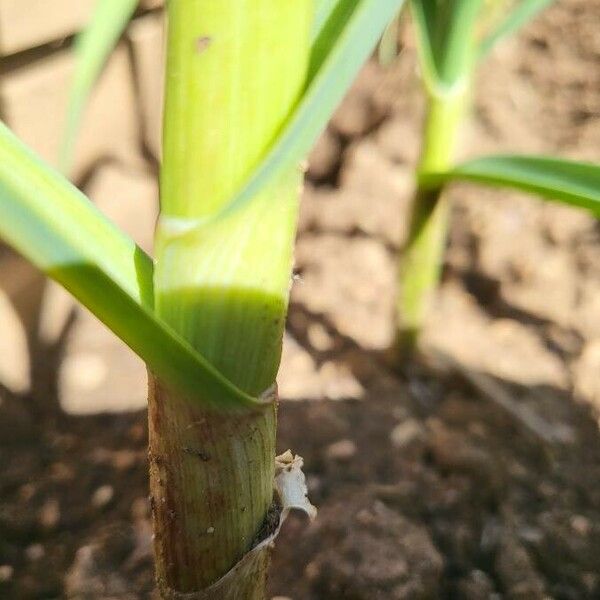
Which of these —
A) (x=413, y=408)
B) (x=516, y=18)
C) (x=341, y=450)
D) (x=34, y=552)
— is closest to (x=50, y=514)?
(x=34, y=552)

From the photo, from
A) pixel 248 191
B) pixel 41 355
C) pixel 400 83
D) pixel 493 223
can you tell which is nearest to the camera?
pixel 248 191

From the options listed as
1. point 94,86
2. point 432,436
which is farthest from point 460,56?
point 94,86

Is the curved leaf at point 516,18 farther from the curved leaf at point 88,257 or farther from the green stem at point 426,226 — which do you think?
the curved leaf at point 88,257

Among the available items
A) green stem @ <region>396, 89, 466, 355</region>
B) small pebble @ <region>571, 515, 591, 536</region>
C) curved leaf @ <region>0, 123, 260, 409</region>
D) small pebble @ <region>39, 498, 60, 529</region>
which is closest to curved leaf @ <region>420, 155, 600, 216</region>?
green stem @ <region>396, 89, 466, 355</region>

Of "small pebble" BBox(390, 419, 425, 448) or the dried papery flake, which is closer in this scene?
the dried papery flake

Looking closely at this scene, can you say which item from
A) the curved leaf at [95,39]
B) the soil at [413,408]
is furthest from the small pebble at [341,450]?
the curved leaf at [95,39]

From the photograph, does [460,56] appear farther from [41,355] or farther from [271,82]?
[41,355]

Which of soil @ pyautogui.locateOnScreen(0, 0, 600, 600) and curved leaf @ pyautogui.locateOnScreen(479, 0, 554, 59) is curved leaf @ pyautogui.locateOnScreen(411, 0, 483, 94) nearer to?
curved leaf @ pyautogui.locateOnScreen(479, 0, 554, 59)

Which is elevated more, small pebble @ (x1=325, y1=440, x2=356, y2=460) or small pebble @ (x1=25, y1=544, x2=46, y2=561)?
small pebble @ (x1=25, y1=544, x2=46, y2=561)
